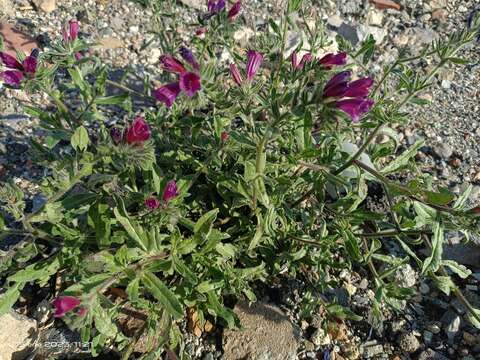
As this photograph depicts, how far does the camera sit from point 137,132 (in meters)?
2.60

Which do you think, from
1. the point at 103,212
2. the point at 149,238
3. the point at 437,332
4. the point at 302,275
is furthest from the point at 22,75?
the point at 437,332

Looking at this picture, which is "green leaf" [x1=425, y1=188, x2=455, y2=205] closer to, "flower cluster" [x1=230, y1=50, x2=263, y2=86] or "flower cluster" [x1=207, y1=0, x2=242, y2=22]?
"flower cluster" [x1=230, y1=50, x2=263, y2=86]

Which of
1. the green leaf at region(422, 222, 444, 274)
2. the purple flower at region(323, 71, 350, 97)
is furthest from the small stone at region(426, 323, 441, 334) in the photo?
the purple flower at region(323, 71, 350, 97)

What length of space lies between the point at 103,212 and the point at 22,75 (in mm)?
901

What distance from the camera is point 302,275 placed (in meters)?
3.76

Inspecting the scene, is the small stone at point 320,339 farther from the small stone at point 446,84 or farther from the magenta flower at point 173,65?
the small stone at point 446,84

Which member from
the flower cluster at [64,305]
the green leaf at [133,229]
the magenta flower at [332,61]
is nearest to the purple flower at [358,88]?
the magenta flower at [332,61]

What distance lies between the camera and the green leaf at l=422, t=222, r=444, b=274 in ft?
8.58

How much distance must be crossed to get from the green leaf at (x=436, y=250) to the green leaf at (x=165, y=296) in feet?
4.22

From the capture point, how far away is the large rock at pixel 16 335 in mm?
3137

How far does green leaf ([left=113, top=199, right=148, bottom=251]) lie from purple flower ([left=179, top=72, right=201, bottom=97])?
0.69m

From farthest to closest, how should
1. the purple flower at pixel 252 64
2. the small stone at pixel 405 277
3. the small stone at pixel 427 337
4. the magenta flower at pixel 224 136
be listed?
the small stone at pixel 405 277
the small stone at pixel 427 337
the magenta flower at pixel 224 136
the purple flower at pixel 252 64

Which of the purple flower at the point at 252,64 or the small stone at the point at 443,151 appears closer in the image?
the purple flower at the point at 252,64

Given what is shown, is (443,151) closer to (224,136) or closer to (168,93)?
(224,136)
